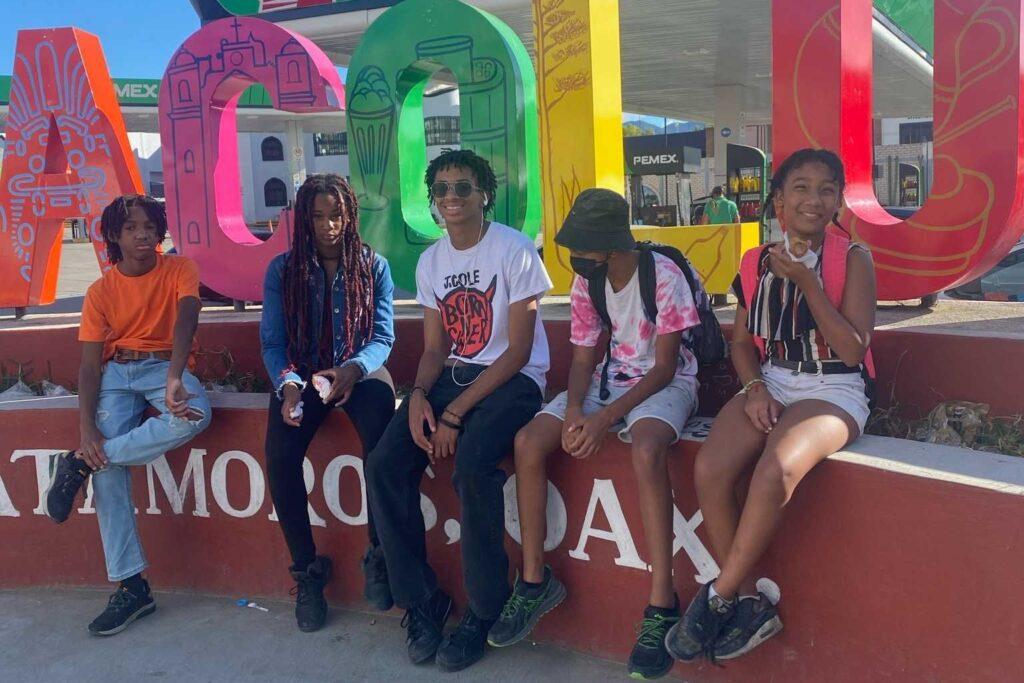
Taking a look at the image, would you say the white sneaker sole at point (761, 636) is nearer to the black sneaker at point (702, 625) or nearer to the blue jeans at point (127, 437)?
the black sneaker at point (702, 625)

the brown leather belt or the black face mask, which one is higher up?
the black face mask

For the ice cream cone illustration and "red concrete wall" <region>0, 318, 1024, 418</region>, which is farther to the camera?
the ice cream cone illustration

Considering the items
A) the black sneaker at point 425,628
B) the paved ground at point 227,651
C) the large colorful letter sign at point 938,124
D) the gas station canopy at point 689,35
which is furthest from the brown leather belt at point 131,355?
the gas station canopy at point 689,35

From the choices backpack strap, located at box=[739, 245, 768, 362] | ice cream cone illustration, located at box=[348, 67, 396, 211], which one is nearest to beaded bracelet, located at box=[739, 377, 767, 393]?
backpack strap, located at box=[739, 245, 768, 362]

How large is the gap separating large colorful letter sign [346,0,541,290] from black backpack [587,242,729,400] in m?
1.81

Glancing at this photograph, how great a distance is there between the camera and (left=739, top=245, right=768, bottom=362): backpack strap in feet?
10.4

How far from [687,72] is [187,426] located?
16.5 m

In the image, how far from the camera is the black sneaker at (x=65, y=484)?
3.72 metres

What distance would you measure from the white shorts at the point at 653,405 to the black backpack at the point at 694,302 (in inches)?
1.6

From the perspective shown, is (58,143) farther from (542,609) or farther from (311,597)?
(542,609)

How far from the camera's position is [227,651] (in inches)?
140

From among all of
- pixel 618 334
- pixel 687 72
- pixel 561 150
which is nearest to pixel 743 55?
pixel 687 72

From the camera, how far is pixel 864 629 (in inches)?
107

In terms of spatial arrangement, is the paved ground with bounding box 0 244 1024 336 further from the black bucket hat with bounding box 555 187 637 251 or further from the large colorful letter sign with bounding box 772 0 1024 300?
the black bucket hat with bounding box 555 187 637 251
